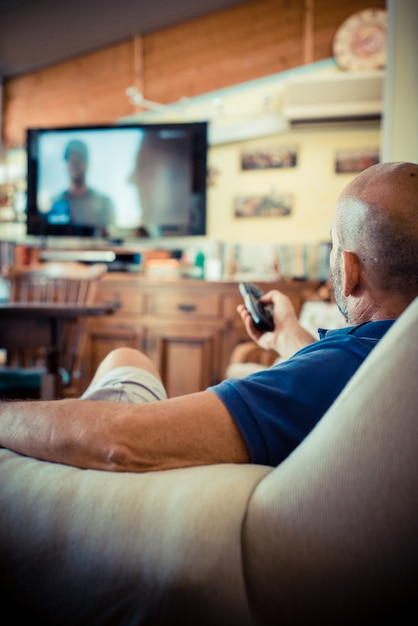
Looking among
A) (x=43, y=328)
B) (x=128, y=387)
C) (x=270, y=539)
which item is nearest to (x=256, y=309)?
(x=128, y=387)

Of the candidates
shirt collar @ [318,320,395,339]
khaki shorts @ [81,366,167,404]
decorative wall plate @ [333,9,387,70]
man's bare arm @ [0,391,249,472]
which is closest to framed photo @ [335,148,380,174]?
decorative wall plate @ [333,9,387,70]

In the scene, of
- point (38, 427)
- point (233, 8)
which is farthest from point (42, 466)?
point (233, 8)

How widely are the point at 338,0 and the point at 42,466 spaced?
3.94 metres

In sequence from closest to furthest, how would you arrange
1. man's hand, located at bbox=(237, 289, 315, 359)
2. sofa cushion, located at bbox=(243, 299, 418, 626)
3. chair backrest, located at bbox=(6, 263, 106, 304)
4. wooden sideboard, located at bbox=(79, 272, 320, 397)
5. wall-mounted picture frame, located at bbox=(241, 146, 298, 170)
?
sofa cushion, located at bbox=(243, 299, 418, 626), man's hand, located at bbox=(237, 289, 315, 359), chair backrest, located at bbox=(6, 263, 106, 304), wooden sideboard, located at bbox=(79, 272, 320, 397), wall-mounted picture frame, located at bbox=(241, 146, 298, 170)

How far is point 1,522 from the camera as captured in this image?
58 centimetres

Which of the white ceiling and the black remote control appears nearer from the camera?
the black remote control

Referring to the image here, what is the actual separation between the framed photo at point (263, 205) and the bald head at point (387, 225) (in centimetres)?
312

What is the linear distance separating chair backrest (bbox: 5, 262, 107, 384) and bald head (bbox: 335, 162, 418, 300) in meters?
2.07

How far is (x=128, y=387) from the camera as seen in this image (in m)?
1.00

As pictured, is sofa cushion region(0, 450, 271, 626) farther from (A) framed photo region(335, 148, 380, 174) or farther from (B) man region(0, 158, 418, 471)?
(A) framed photo region(335, 148, 380, 174)

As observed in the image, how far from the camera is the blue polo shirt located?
2.17 ft

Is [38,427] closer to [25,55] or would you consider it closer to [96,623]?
[96,623]

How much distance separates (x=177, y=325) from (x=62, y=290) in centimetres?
84

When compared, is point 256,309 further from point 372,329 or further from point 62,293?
point 62,293
